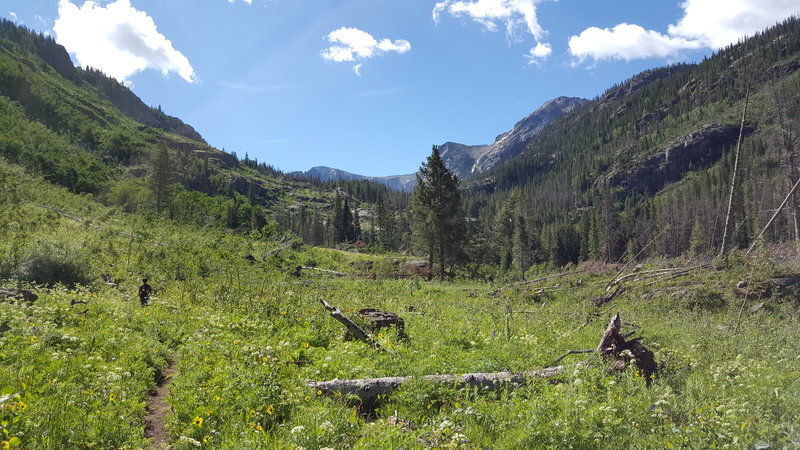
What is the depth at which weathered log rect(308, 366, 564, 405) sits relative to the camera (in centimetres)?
599

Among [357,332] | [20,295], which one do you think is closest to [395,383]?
[357,332]

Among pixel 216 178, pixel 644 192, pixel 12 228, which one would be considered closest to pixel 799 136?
pixel 12 228

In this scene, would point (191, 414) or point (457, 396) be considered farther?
point (457, 396)

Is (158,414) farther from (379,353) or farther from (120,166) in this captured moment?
(120,166)

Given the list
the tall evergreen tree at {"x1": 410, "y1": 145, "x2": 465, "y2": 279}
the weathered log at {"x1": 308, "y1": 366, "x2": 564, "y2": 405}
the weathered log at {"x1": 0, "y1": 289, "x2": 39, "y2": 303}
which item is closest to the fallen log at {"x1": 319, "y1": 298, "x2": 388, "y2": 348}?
the weathered log at {"x1": 308, "y1": 366, "x2": 564, "y2": 405}

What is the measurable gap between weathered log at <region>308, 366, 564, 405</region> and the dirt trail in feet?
6.44

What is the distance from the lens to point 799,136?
2370 cm

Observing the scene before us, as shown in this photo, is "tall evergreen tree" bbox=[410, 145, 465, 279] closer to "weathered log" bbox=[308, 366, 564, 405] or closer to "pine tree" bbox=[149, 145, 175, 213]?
"weathered log" bbox=[308, 366, 564, 405]

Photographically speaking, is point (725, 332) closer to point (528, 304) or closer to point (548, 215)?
point (528, 304)

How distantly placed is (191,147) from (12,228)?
202950 millimetres

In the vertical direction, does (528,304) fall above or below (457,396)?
below

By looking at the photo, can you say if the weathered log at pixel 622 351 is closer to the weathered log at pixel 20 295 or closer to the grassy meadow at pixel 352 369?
the grassy meadow at pixel 352 369

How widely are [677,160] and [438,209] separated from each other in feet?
644

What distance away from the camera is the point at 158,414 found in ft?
18.7
